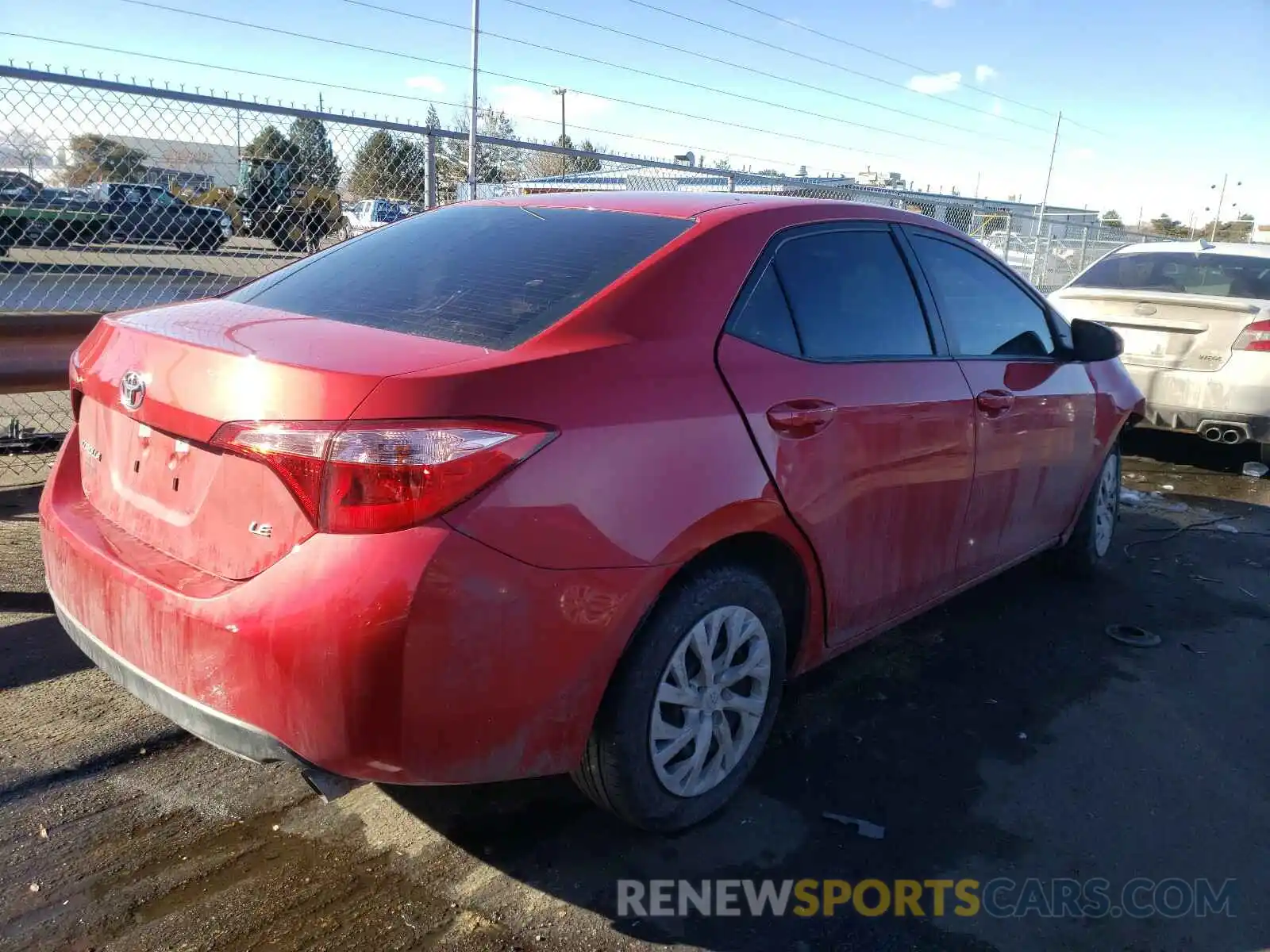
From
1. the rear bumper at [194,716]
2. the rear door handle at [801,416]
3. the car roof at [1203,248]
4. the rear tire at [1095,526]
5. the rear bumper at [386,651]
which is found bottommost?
the rear tire at [1095,526]

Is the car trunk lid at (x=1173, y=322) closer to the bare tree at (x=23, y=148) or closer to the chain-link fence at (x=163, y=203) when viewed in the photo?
the chain-link fence at (x=163, y=203)

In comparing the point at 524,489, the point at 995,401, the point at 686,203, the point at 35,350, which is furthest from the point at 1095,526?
the point at 35,350

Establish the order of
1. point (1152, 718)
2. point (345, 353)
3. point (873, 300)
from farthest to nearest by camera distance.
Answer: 1. point (1152, 718)
2. point (873, 300)
3. point (345, 353)

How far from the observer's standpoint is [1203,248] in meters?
8.04

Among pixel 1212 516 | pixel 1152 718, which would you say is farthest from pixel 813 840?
pixel 1212 516

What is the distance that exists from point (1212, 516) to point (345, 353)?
6.02 meters

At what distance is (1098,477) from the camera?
4664 mm

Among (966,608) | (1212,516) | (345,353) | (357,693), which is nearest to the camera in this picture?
(357,693)

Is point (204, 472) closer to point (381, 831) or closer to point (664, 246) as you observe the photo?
point (381, 831)

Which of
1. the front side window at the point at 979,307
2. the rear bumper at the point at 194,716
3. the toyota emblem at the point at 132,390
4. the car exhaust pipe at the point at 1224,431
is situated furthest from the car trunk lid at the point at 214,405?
the car exhaust pipe at the point at 1224,431

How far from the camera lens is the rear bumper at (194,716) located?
2.09 m

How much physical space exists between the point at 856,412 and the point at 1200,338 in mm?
5324

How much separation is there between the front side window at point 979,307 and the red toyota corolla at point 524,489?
20 centimetres

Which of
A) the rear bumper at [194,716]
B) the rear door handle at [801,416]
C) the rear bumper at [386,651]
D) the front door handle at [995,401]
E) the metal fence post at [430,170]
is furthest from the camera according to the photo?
the metal fence post at [430,170]
